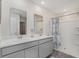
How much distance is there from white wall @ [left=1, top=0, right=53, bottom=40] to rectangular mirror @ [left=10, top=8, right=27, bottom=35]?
118 mm

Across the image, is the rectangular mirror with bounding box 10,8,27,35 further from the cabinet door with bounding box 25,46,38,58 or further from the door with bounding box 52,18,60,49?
the door with bounding box 52,18,60,49

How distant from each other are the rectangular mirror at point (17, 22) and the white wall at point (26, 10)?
118 mm

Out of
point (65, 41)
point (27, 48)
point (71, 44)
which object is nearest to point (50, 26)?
point (65, 41)

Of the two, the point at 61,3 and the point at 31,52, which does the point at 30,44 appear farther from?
the point at 61,3

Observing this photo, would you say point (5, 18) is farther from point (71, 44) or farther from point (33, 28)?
point (71, 44)

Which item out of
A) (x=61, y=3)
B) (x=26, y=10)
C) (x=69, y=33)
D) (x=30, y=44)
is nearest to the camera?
(x=30, y=44)

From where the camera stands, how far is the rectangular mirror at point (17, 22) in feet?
7.14

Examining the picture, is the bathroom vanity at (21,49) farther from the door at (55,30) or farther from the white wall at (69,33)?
the white wall at (69,33)

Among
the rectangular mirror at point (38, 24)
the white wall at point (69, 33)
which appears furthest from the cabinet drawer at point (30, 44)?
the white wall at point (69, 33)

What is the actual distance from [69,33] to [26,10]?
2926 millimetres

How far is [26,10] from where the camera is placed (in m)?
2.70

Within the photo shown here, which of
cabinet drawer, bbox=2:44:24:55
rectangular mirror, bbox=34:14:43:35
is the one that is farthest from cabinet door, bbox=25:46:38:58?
rectangular mirror, bbox=34:14:43:35

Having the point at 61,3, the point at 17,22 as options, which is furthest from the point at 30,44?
the point at 61,3

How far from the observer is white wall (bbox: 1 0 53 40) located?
6.38 feet
